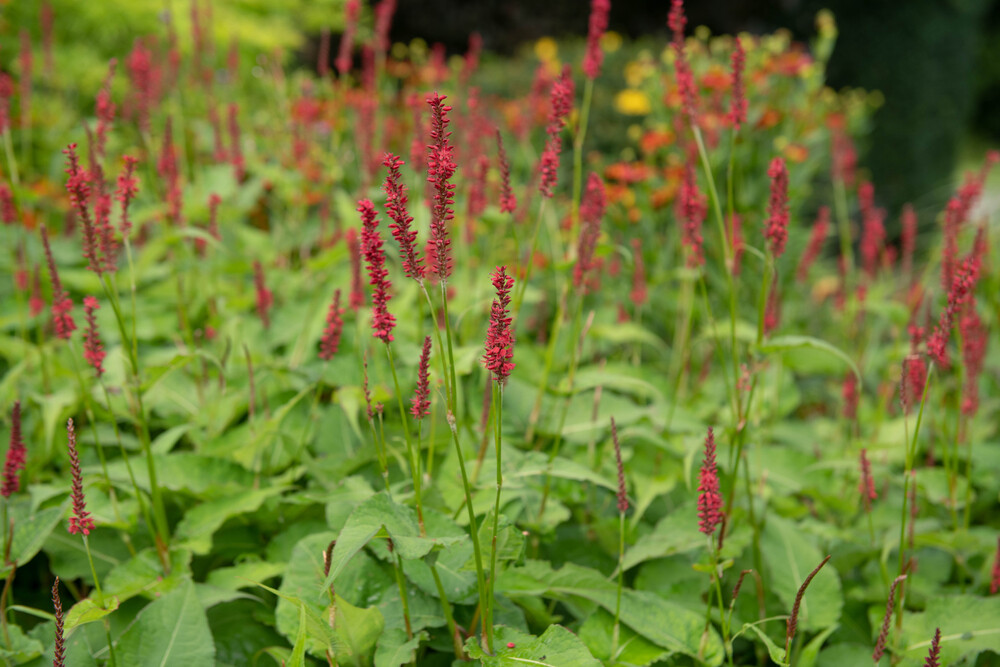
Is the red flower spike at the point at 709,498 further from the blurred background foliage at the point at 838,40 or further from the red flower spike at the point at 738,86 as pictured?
the blurred background foliage at the point at 838,40

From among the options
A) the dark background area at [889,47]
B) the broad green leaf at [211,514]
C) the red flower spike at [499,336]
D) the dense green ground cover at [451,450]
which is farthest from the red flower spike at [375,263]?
the dark background area at [889,47]

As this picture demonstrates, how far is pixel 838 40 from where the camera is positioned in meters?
10.1

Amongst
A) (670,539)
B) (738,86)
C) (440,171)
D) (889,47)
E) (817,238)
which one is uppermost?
(889,47)

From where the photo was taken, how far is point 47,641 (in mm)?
1412

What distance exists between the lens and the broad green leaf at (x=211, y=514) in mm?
1550

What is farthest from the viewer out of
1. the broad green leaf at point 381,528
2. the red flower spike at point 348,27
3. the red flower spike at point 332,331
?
the red flower spike at point 348,27

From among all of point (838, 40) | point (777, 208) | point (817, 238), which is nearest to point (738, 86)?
point (777, 208)

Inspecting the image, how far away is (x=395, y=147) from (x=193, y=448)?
8.92 feet

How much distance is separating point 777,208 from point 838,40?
10.1 m

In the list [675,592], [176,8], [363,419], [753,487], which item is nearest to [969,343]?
[753,487]

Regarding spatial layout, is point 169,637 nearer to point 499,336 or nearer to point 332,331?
point 332,331

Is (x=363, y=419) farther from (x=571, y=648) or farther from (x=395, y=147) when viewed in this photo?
(x=395, y=147)

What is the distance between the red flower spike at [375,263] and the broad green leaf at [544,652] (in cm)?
54

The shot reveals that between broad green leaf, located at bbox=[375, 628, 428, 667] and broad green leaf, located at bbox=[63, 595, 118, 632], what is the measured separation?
0.44 m
